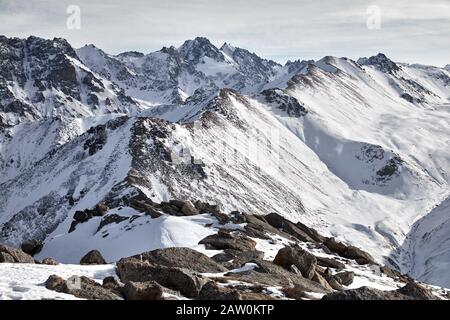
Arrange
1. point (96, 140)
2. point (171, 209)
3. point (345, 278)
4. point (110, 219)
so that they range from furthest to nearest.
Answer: point (96, 140) < point (110, 219) < point (171, 209) < point (345, 278)

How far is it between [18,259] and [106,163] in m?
101

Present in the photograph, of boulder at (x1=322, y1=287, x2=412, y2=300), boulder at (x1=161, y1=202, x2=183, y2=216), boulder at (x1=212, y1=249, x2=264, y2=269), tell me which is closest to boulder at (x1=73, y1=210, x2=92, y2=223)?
boulder at (x1=161, y1=202, x2=183, y2=216)

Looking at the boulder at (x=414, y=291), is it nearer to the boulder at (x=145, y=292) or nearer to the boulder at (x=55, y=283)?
the boulder at (x=145, y=292)

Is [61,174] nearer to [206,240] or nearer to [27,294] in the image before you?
[206,240]

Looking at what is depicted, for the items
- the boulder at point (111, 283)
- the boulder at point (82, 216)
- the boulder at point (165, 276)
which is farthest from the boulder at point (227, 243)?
the boulder at point (82, 216)

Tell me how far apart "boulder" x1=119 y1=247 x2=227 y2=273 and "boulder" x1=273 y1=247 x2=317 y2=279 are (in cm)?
439

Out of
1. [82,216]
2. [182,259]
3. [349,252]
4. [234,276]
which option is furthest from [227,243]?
[82,216]

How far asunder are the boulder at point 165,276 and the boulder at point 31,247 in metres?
36.7

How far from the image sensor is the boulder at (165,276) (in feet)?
84.7

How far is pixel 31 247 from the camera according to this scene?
210 feet

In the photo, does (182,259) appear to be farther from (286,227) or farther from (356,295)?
(286,227)

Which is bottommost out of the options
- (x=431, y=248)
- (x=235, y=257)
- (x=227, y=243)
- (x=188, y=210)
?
(x=431, y=248)

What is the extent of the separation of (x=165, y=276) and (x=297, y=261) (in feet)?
39.8

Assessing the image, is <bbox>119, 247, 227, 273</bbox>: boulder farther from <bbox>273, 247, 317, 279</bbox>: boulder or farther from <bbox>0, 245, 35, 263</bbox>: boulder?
<bbox>0, 245, 35, 263</bbox>: boulder
